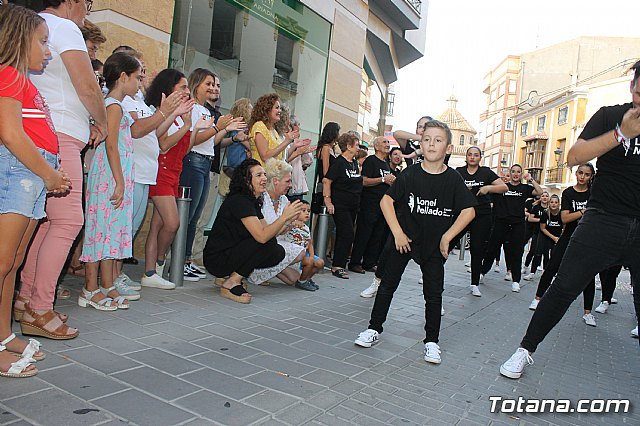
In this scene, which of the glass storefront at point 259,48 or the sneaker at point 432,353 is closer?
the sneaker at point 432,353

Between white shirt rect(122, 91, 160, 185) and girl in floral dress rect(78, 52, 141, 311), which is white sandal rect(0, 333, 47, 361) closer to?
girl in floral dress rect(78, 52, 141, 311)

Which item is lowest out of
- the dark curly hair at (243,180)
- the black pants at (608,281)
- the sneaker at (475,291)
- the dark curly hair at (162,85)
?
the sneaker at (475,291)

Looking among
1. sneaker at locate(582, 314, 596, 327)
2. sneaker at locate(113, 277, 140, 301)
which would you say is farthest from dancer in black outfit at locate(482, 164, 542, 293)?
sneaker at locate(113, 277, 140, 301)

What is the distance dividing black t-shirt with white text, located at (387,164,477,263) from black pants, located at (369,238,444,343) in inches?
3.3

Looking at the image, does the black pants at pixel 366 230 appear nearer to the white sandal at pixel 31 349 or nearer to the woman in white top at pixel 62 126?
the woman in white top at pixel 62 126

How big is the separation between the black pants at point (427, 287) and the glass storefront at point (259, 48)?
13.3 ft

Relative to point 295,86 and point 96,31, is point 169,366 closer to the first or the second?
point 96,31

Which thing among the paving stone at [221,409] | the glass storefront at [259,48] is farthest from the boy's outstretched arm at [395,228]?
the glass storefront at [259,48]

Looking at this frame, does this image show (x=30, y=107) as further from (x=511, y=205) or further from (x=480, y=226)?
(x=511, y=205)

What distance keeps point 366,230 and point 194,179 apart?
3201 mm

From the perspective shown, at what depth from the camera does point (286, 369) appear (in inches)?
139

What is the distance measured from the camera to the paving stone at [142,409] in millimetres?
2596

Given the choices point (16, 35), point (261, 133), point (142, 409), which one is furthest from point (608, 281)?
point (16, 35)

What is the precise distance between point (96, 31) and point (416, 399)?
3888mm
